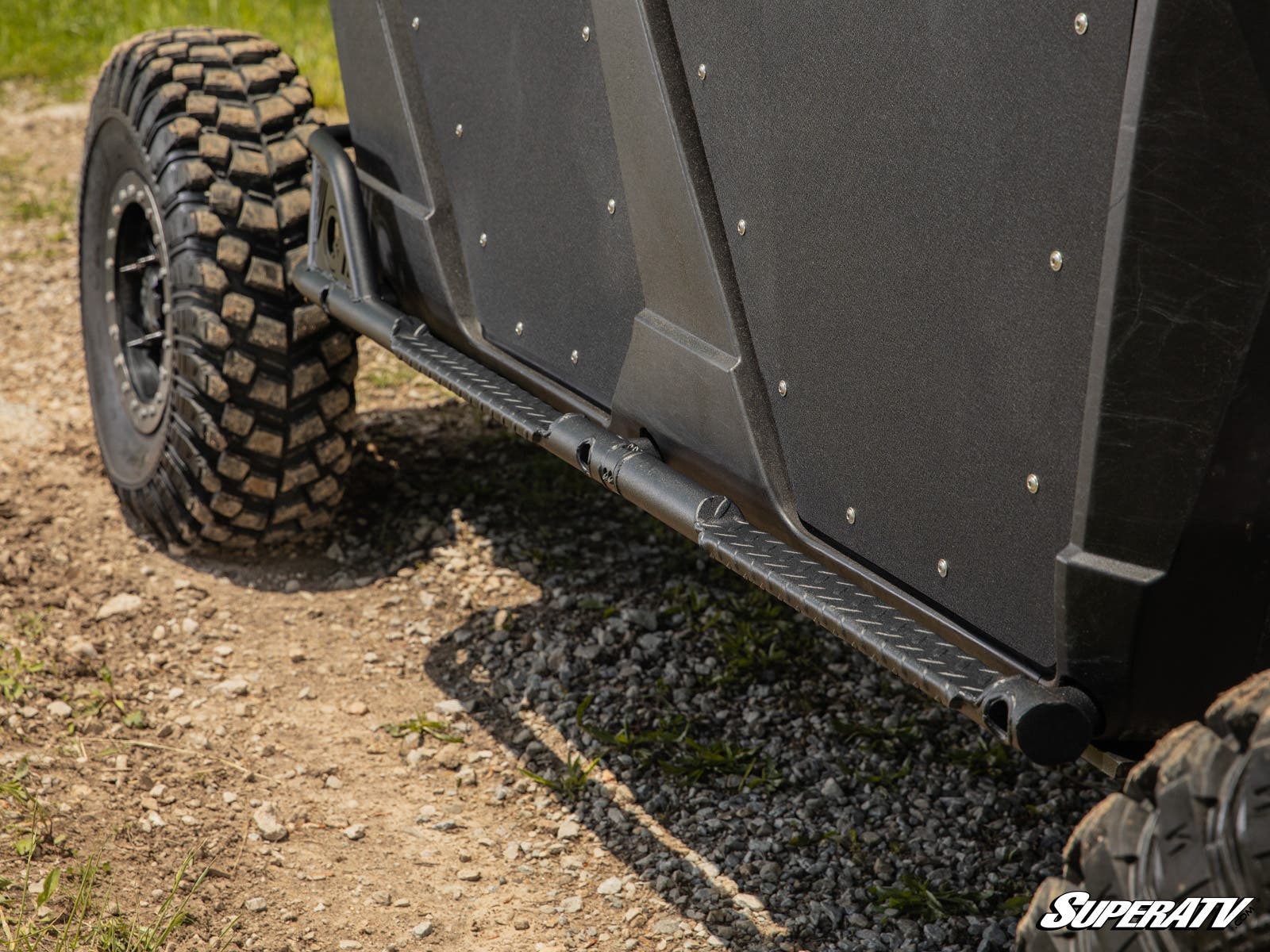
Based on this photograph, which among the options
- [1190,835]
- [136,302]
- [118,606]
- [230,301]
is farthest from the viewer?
[136,302]

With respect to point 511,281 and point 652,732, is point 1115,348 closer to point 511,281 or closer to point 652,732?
point 511,281

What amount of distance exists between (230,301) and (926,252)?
1.79m

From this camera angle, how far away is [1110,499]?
4.57 ft

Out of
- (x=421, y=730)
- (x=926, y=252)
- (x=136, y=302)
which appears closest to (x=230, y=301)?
(x=136, y=302)

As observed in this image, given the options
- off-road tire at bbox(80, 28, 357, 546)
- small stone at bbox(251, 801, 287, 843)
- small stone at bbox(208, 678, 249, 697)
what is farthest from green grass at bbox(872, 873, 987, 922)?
off-road tire at bbox(80, 28, 357, 546)

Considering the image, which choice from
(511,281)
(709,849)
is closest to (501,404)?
→ (511,281)

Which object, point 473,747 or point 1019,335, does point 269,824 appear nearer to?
point 473,747

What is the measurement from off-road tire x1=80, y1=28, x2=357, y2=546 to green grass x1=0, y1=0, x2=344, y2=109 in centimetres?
323

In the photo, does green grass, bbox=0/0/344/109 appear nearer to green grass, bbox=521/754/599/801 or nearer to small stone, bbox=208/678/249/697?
small stone, bbox=208/678/249/697

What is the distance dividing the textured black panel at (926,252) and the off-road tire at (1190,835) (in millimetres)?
269

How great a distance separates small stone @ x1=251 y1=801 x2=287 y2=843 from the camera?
93.3 inches

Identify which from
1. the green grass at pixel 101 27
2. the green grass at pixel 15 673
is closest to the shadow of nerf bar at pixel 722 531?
the green grass at pixel 15 673

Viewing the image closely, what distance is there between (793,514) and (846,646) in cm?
105

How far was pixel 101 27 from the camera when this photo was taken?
7.05 m
